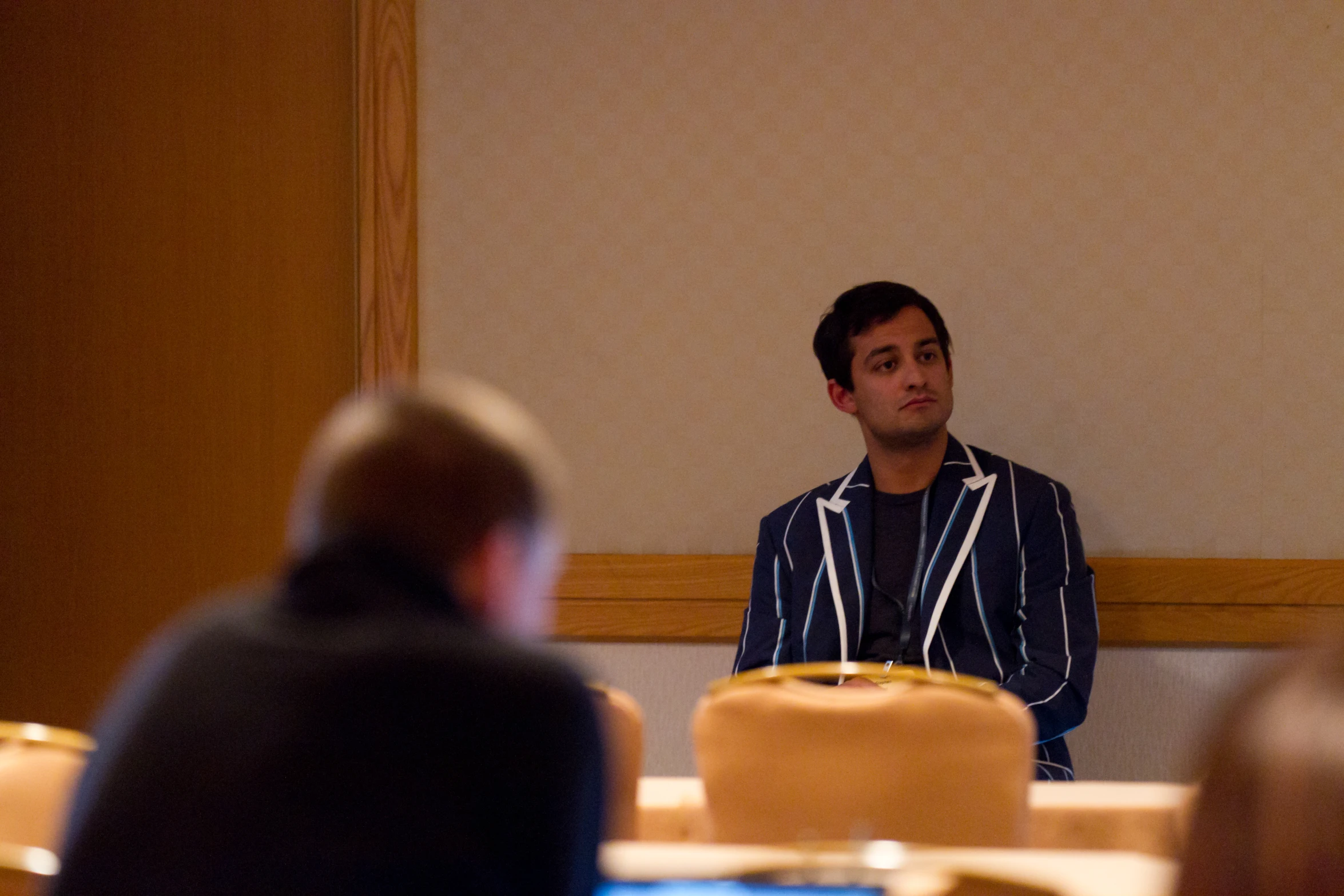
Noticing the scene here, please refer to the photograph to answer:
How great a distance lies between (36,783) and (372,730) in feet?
3.11

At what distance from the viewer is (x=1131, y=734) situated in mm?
3484

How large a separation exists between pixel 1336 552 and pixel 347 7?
10.2ft

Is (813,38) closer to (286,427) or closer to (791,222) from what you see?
(791,222)

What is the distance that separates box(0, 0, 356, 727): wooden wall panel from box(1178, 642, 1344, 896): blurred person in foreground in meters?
3.52

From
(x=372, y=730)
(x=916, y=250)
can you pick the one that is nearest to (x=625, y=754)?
(x=372, y=730)

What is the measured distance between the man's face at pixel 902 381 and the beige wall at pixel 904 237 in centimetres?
36

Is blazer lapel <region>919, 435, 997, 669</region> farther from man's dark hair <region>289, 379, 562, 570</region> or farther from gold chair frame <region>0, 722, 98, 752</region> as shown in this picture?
man's dark hair <region>289, 379, 562, 570</region>

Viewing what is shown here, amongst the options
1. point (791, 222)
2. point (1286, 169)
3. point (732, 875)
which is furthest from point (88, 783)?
point (1286, 169)

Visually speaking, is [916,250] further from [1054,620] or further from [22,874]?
[22,874]

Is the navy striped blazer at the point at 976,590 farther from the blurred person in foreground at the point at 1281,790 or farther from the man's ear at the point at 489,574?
the blurred person in foreground at the point at 1281,790

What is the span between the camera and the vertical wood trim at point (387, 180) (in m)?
3.80

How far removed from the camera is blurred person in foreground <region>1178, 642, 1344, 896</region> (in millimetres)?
526

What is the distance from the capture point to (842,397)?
338 cm

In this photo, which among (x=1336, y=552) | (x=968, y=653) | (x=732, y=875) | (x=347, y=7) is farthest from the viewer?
(x=347, y=7)
